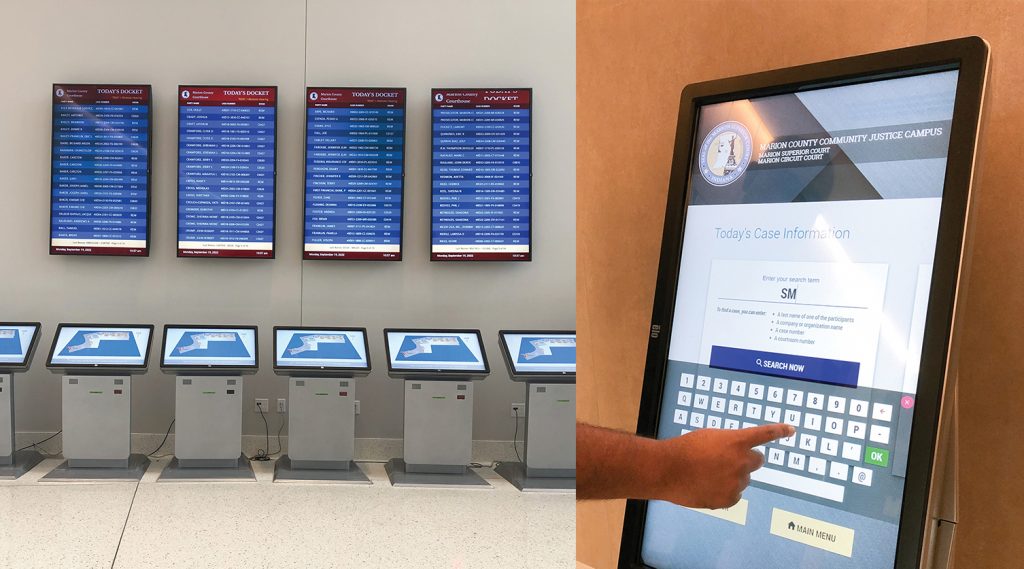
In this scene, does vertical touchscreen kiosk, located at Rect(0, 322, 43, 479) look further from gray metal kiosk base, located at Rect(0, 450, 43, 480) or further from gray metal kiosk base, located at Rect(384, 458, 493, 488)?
gray metal kiosk base, located at Rect(384, 458, 493, 488)

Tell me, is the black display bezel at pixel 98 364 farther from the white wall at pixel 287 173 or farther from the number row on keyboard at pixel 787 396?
the number row on keyboard at pixel 787 396

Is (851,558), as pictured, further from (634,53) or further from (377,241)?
(634,53)

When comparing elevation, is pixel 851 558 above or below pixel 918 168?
below

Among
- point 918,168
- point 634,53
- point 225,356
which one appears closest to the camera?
point 225,356

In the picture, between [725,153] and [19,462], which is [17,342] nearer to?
[19,462]

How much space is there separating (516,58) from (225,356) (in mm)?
291

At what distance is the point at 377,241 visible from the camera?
566 mm

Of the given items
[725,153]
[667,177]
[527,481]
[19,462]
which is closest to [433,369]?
[527,481]

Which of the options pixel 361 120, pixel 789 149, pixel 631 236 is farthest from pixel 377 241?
pixel 631 236

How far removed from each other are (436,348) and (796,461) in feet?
1.34

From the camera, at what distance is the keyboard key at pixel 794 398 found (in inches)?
30.5

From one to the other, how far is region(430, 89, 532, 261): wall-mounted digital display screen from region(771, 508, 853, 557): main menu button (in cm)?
43

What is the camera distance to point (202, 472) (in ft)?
1.98

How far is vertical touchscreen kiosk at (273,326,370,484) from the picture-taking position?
1.61 ft
